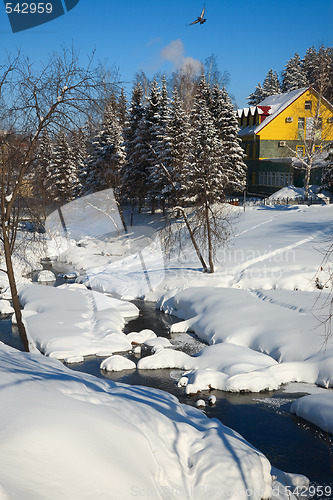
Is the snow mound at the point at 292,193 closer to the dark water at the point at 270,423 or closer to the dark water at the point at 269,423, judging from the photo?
the dark water at the point at 269,423

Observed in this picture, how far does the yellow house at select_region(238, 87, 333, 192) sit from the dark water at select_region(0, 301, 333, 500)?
1166 inches

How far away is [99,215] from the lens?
133 ft

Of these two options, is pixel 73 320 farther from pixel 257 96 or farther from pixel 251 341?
pixel 257 96

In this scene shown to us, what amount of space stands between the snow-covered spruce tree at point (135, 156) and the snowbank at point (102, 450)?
28.6m

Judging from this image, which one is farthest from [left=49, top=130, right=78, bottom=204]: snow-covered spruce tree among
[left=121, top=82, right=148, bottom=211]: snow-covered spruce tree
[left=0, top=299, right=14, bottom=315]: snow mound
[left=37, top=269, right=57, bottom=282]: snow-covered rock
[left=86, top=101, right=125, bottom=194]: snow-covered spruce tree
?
[left=0, top=299, right=14, bottom=315]: snow mound

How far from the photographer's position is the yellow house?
1623 inches

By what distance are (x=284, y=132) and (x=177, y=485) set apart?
41289 millimetres

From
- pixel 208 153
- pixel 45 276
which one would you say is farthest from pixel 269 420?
pixel 208 153

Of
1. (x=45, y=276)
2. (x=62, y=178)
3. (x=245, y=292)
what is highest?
(x=62, y=178)

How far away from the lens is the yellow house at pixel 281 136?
41.2 metres

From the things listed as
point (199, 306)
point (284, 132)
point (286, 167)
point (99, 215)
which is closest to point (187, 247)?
point (199, 306)

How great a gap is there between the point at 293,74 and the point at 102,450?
6579 cm

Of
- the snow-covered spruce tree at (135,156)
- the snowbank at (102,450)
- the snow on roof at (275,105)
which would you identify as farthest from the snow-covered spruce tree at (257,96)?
the snowbank at (102,450)

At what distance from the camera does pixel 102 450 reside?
630 cm
